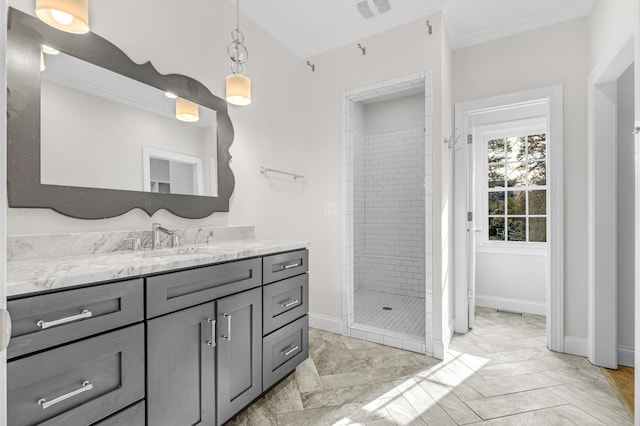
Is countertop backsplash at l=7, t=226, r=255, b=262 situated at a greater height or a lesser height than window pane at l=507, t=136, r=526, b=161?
lesser

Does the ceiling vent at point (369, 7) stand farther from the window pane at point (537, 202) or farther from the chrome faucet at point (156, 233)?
the window pane at point (537, 202)

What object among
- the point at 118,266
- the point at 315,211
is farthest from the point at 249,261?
the point at 315,211

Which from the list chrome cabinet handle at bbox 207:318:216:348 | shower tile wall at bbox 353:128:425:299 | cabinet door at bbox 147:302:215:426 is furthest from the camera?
shower tile wall at bbox 353:128:425:299

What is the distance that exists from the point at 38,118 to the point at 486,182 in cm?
417

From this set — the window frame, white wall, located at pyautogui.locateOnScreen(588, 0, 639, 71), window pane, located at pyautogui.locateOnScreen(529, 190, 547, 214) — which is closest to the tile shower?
the window frame

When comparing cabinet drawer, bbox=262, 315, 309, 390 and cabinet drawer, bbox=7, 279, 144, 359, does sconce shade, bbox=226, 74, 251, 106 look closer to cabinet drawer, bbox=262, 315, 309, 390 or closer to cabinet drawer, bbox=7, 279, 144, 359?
cabinet drawer, bbox=7, 279, 144, 359

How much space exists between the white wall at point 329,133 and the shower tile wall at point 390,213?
1.29 metres

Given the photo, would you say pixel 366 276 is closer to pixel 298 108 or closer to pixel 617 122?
pixel 298 108

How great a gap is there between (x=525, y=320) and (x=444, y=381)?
1775mm

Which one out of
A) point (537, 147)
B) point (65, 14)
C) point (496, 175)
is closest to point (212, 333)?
point (65, 14)

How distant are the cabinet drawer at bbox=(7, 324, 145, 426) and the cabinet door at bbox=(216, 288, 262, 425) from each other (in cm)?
39

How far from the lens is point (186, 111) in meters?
2.00

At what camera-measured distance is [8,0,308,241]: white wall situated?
1580 mm

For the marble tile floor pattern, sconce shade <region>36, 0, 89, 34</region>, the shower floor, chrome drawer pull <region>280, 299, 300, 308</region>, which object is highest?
sconce shade <region>36, 0, 89, 34</region>
